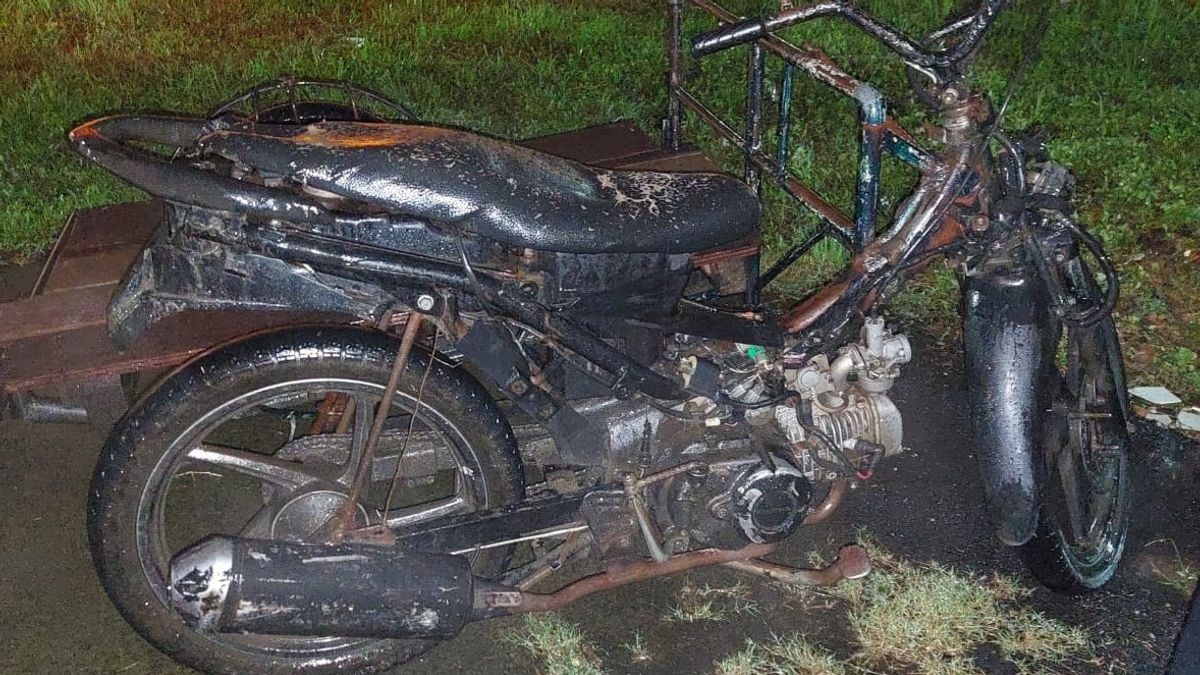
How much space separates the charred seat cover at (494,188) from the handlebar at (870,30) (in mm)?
445

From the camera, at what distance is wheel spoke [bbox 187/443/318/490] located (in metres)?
2.94

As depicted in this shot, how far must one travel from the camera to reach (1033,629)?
11.3ft

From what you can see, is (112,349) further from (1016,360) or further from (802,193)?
(1016,360)

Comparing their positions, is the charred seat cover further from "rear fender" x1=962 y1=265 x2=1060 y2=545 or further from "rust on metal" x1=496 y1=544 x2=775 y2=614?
"rust on metal" x1=496 y1=544 x2=775 y2=614

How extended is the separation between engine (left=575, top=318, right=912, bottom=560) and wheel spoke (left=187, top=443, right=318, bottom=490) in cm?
77

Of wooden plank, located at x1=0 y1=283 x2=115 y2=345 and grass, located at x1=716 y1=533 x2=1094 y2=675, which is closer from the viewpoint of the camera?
grass, located at x1=716 y1=533 x2=1094 y2=675

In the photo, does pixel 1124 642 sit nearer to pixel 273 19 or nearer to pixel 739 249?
pixel 739 249

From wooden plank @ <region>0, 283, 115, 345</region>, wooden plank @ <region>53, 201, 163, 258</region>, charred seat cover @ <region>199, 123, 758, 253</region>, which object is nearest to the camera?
charred seat cover @ <region>199, 123, 758, 253</region>

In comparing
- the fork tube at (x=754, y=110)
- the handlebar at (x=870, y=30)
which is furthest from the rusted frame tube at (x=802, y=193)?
the handlebar at (x=870, y=30)

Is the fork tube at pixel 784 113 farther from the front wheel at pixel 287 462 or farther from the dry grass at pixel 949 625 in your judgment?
the front wheel at pixel 287 462

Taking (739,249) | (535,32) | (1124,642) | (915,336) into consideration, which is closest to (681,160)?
(739,249)

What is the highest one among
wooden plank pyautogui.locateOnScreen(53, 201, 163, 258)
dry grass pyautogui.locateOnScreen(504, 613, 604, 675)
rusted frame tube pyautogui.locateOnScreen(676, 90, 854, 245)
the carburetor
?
rusted frame tube pyautogui.locateOnScreen(676, 90, 854, 245)

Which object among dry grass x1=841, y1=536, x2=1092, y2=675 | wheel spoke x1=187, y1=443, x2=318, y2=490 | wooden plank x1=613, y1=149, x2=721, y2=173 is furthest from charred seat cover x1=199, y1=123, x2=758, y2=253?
wooden plank x1=613, y1=149, x2=721, y2=173

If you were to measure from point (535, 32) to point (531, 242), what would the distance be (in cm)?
542
